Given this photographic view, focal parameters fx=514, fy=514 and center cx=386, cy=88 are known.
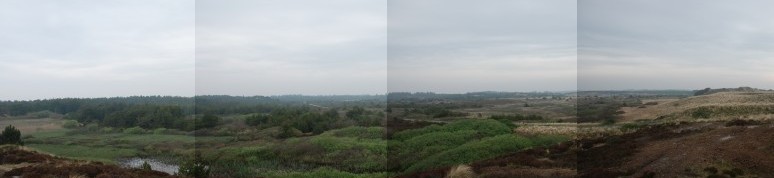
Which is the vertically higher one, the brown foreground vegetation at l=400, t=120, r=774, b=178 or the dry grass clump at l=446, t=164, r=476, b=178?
the brown foreground vegetation at l=400, t=120, r=774, b=178

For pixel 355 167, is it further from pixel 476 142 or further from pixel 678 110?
pixel 678 110

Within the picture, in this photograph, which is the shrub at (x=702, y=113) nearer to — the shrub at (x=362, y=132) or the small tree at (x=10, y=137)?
the shrub at (x=362, y=132)

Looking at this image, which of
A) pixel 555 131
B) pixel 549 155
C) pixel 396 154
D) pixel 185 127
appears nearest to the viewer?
pixel 549 155

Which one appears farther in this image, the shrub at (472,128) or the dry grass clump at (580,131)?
the shrub at (472,128)

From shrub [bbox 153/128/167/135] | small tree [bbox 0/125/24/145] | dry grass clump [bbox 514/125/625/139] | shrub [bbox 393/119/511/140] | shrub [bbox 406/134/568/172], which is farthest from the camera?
shrub [bbox 153/128/167/135]

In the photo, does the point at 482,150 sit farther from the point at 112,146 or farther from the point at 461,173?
the point at 112,146

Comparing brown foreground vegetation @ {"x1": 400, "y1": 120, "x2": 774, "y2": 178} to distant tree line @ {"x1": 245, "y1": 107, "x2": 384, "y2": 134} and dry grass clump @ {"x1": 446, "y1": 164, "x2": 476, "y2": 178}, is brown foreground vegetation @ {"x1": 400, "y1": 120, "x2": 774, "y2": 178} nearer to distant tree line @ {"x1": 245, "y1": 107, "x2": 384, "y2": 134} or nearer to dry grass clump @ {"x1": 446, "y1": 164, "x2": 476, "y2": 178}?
dry grass clump @ {"x1": 446, "y1": 164, "x2": 476, "y2": 178}

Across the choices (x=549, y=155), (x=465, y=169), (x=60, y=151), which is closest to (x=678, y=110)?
(x=549, y=155)

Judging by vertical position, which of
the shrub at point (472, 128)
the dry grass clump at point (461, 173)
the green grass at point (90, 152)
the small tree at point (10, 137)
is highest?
the shrub at point (472, 128)

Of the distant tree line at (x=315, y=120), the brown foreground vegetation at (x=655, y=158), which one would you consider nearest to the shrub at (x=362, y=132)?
the distant tree line at (x=315, y=120)

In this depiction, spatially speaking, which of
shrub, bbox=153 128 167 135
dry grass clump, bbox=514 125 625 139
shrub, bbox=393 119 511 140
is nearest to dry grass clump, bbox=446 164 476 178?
shrub, bbox=393 119 511 140

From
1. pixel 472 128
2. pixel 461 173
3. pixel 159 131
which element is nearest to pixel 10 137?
pixel 159 131
